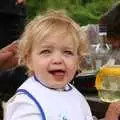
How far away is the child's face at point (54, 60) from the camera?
210cm

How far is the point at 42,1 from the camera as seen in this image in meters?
13.2

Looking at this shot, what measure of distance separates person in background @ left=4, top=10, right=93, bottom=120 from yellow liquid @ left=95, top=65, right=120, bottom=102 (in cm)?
59

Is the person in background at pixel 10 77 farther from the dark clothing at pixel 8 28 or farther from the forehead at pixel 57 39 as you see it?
the forehead at pixel 57 39

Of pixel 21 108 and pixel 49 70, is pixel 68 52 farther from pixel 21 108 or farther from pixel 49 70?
pixel 21 108

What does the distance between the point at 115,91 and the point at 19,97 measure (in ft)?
2.96

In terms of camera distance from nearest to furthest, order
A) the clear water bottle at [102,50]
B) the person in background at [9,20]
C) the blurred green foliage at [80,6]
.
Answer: the clear water bottle at [102,50], the person in background at [9,20], the blurred green foliage at [80,6]

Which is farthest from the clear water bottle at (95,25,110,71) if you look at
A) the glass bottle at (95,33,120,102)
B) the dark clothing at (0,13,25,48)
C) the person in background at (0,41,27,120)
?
the dark clothing at (0,13,25,48)


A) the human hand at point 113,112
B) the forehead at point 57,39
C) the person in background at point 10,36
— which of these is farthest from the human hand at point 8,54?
the forehead at point 57,39

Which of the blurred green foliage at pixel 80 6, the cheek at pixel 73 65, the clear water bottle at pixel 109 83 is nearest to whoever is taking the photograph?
the cheek at pixel 73 65

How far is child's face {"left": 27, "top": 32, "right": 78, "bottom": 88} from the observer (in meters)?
2.10

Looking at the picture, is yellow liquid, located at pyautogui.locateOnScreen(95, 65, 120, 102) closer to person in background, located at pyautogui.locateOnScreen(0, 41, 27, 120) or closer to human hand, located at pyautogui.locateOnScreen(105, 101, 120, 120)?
human hand, located at pyautogui.locateOnScreen(105, 101, 120, 120)

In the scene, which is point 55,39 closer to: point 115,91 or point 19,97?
point 19,97

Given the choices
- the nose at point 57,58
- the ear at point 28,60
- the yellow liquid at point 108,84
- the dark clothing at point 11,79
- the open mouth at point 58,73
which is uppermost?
the nose at point 57,58

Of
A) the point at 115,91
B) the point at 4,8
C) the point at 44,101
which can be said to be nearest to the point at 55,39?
the point at 44,101
